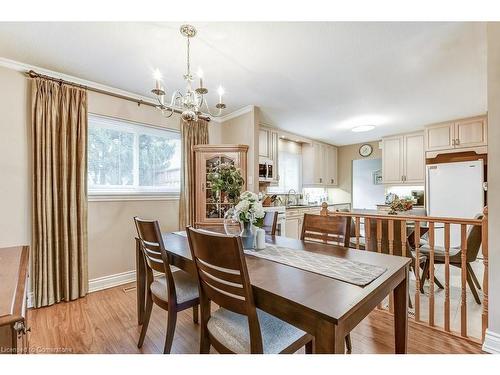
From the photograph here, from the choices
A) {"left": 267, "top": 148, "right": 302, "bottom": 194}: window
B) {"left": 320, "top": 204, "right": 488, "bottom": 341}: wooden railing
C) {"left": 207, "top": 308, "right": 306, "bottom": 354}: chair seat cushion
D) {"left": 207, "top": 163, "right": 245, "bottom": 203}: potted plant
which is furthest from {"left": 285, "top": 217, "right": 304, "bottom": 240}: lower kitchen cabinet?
{"left": 207, "top": 308, "right": 306, "bottom": 354}: chair seat cushion

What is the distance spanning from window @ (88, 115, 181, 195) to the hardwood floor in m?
1.26

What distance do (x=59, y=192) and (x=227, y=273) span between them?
234cm

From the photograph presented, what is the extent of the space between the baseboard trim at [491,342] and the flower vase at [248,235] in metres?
1.72

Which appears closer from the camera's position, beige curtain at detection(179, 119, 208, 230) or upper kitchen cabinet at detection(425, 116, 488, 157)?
beige curtain at detection(179, 119, 208, 230)

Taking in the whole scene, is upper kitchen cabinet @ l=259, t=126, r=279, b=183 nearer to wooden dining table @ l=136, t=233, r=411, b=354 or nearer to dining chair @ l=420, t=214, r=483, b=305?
dining chair @ l=420, t=214, r=483, b=305

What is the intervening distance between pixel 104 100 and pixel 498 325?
407cm

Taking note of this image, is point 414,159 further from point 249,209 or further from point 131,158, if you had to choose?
point 131,158

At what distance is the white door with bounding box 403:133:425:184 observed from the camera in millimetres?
4605

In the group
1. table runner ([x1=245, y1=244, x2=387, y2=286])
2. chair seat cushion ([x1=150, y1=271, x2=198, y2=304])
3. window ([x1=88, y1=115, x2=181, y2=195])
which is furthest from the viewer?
window ([x1=88, y1=115, x2=181, y2=195])

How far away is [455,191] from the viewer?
12.6ft

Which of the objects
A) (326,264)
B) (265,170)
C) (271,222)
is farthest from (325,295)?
(265,170)

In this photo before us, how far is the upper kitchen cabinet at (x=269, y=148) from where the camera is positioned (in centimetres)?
411
